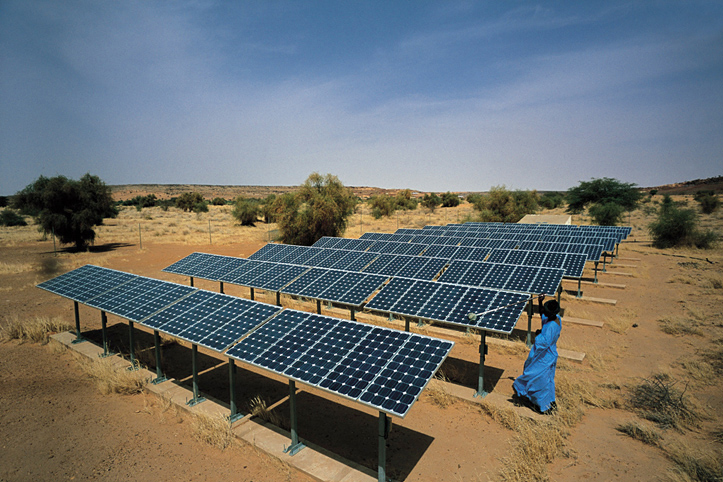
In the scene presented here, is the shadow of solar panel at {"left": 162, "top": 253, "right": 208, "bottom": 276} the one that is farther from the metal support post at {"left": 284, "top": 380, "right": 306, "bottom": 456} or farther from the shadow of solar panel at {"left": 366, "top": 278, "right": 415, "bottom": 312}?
the metal support post at {"left": 284, "top": 380, "right": 306, "bottom": 456}

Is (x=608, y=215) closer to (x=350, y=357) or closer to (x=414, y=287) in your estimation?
(x=414, y=287)

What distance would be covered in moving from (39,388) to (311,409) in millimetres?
6429

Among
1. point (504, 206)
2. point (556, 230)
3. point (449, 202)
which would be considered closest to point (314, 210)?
point (556, 230)

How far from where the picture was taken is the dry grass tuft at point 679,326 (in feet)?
37.8

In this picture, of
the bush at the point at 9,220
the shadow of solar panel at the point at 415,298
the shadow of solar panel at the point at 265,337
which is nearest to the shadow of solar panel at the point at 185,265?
the shadow of solar panel at the point at 265,337

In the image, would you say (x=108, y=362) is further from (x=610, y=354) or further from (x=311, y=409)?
(x=610, y=354)

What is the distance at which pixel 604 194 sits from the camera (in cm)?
4884

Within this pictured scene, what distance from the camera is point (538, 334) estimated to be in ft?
24.0

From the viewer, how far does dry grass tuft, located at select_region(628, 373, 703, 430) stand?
22.4 feet

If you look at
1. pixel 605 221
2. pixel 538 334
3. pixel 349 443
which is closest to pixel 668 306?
pixel 538 334

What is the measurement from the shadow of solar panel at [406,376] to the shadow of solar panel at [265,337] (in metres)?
2.09

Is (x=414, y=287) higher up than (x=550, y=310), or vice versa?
(x=550, y=310)

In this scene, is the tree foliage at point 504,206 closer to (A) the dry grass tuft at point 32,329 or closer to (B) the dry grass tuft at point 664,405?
(B) the dry grass tuft at point 664,405

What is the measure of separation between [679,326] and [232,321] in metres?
13.6
